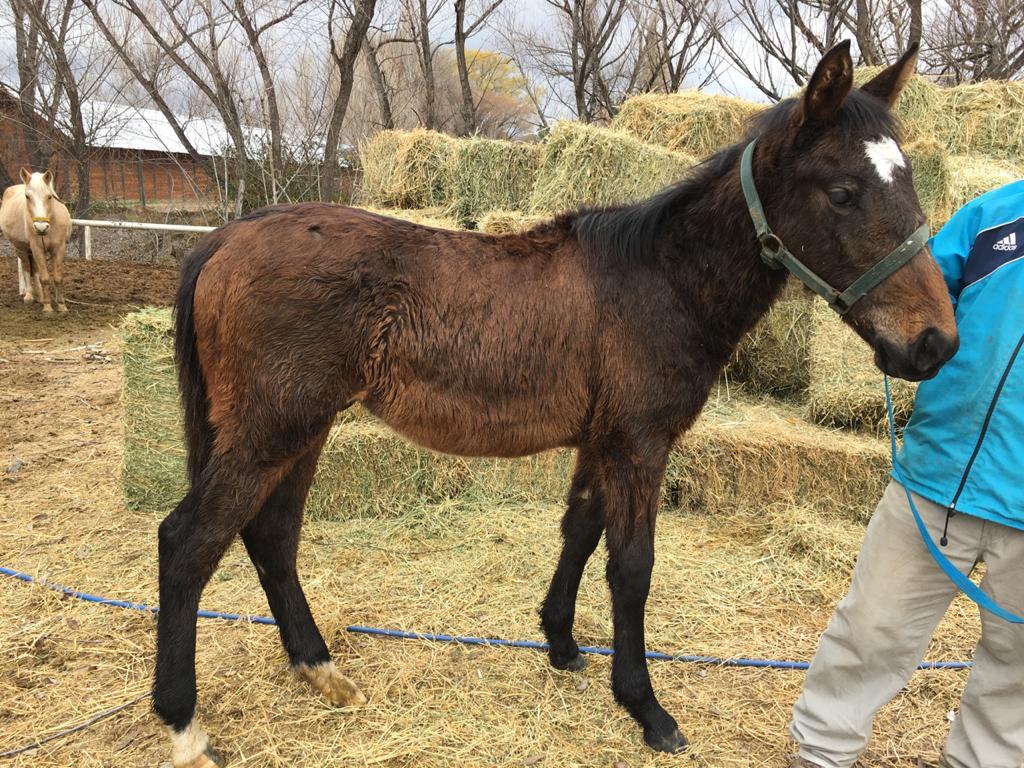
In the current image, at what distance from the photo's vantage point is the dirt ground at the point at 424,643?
8.46 ft

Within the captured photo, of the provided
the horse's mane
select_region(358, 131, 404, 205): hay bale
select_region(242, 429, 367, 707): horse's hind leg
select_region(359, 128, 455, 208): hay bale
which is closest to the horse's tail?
select_region(242, 429, 367, 707): horse's hind leg

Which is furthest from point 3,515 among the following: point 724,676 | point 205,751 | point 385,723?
point 724,676

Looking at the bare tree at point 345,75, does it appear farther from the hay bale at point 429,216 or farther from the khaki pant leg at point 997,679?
the khaki pant leg at point 997,679

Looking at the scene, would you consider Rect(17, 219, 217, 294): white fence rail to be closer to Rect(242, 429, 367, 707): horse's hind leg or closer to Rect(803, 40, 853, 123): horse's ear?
Rect(242, 429, 367, 707): horse's hind leg

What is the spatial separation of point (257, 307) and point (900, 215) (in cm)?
210

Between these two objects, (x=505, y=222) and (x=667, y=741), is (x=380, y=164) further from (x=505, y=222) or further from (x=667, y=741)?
(x=667, y=741)

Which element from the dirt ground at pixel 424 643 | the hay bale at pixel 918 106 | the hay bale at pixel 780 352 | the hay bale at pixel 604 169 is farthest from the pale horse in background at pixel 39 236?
the hay bale at pixel 918 106

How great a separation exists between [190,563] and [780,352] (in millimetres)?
4747

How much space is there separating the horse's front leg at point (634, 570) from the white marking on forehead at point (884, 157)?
1.16 m

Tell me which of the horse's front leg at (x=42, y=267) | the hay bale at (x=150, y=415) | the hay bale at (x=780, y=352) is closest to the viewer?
the hay bale at (x=150, y=415)

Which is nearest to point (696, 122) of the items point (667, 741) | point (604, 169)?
point (604, 169)

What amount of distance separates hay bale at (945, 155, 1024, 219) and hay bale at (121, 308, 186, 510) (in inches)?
226

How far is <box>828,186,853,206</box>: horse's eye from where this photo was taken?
2.05m

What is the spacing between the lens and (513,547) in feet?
13.9
